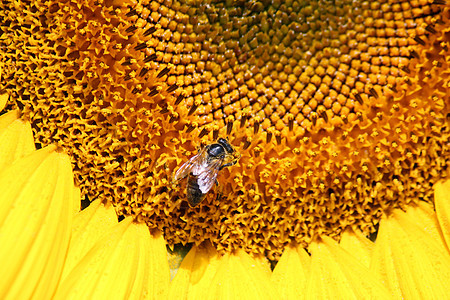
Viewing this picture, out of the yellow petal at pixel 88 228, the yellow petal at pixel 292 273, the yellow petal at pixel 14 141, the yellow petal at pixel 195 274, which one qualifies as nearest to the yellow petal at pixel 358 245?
the yellow petal at pixel 292 273

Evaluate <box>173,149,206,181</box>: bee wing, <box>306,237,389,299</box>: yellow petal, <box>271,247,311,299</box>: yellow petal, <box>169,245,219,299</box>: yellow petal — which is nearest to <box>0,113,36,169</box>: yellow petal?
<box>173,149,206,181</box>: bee wing

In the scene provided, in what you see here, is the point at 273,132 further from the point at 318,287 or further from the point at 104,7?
the point at 104,7

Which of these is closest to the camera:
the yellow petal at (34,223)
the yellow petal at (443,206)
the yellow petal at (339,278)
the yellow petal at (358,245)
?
the yellow petal at (34,223)

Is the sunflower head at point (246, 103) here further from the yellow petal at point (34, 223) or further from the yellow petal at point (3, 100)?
the yellow petal at point (34, 223)

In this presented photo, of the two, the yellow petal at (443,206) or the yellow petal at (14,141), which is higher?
the yellow petal at (14,141)

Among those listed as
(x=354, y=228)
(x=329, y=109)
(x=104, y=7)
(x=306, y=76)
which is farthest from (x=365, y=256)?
(x=104, y=7)

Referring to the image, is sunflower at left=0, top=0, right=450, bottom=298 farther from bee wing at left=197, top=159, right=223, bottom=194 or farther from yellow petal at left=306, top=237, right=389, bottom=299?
bee wing at left=197, top=159, right=223, bottom=194
